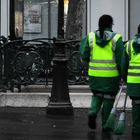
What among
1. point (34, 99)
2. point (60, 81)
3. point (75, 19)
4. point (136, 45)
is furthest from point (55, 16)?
point (136, 45)

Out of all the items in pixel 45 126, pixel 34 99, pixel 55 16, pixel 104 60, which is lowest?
pixel 45 126

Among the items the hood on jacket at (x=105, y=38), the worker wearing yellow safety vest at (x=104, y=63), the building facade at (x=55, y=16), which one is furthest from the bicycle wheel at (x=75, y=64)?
the building facade at (x=55, y=16)

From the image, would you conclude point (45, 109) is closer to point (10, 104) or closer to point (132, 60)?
point (10, 104)

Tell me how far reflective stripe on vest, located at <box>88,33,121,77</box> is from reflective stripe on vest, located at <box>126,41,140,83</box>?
1.01 ft

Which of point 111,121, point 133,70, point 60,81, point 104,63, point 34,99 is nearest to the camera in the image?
point 133,70

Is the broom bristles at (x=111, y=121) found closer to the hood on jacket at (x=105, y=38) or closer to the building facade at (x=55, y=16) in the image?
the hood on jacket at (x=105, y=38)

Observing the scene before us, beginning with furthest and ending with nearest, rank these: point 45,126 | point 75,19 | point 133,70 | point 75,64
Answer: point 75,19, point 75,64, point 45,126, point 133,70

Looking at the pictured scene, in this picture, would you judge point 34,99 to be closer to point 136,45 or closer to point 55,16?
point 136,45

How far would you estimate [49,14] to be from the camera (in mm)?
20281

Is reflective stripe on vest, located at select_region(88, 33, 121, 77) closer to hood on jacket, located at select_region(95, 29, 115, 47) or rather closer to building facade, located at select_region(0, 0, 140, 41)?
hood on jacket, located at select_region(95, 29, 115, 47)

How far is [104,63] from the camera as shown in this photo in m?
10.3

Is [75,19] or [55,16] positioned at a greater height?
[55,16]

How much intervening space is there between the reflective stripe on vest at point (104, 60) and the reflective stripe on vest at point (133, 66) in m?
0.31

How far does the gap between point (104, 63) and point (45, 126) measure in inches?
72.9
